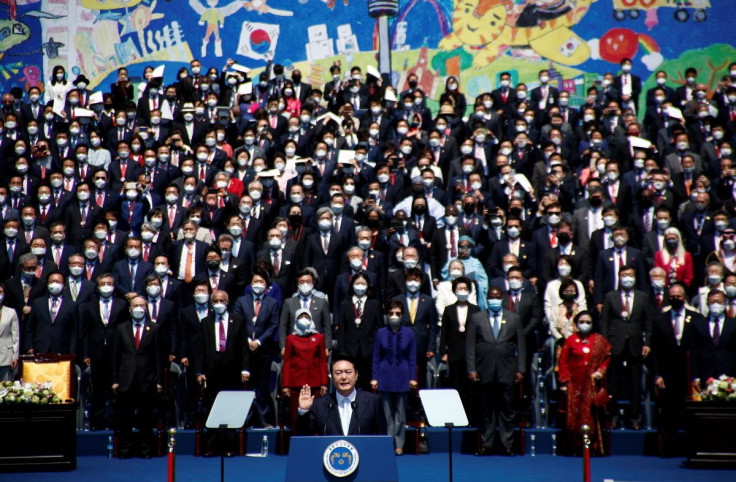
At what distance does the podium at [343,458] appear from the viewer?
7586 millimetres

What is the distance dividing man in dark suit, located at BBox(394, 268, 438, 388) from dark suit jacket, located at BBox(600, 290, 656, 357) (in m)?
2.09

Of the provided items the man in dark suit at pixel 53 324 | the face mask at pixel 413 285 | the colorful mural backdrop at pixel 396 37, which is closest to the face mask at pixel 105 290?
the man in dark suit at pixel 53 324

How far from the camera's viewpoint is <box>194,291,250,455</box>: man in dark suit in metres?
12.7

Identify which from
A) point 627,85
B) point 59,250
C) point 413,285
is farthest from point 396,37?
point 413,285

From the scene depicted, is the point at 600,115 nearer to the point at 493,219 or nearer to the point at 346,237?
the point at 493,219

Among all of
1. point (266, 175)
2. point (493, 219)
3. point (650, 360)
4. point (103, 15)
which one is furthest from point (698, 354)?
point (103, 15)

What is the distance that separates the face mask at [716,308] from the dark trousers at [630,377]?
103 cm

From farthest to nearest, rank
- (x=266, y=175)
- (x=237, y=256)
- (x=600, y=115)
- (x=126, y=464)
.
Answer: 1. (x=600, y=115)
2. (x=266, y=175)
3. (x=237, y=256)
4. (x=126, y=464)

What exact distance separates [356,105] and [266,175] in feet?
13.1

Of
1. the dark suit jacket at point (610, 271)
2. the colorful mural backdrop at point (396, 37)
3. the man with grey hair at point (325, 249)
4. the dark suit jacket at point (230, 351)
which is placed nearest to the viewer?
the dark suit jacket at point (230, 351)

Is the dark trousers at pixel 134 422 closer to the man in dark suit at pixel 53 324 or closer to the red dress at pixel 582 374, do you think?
the man in dark suit at pixel 53 324

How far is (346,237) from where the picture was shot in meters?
14.7

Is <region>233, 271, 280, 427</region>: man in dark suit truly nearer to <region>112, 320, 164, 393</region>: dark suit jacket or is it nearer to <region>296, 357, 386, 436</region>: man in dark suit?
<region>112, 320, 164, 393</region>: dark suit jacket

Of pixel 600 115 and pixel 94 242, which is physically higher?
pixel 600 115
